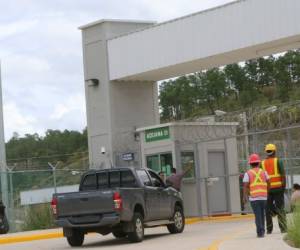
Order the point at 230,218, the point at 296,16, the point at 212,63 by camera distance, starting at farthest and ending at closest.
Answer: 1. the point at 212,63
2. the point at 230,218
3. the point at 296,16

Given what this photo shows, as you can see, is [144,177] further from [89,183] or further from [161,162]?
[161,162]

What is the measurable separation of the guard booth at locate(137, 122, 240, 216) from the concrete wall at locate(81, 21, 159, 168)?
2.89 meters

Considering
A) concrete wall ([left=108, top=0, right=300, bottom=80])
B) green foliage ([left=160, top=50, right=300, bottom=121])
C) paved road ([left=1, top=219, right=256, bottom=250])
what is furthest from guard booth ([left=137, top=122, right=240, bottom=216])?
green foliage ([left=160, top=50, right=300, bottom=121])

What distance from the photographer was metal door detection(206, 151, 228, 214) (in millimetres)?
A: 30312

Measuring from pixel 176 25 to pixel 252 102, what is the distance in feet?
87.1

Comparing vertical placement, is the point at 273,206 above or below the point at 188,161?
below

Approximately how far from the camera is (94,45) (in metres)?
34.6

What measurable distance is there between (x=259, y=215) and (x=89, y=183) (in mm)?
6305

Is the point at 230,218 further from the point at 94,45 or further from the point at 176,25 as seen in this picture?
the point at 94,45

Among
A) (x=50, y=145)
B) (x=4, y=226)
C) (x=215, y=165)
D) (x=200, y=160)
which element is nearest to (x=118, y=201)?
(x=4, y=226)

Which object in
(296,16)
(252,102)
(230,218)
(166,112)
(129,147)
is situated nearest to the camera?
(296,16)

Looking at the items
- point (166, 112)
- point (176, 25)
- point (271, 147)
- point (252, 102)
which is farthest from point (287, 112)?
point (166, 112)

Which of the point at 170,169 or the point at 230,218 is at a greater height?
the point at 170,169

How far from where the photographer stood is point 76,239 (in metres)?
20.2
